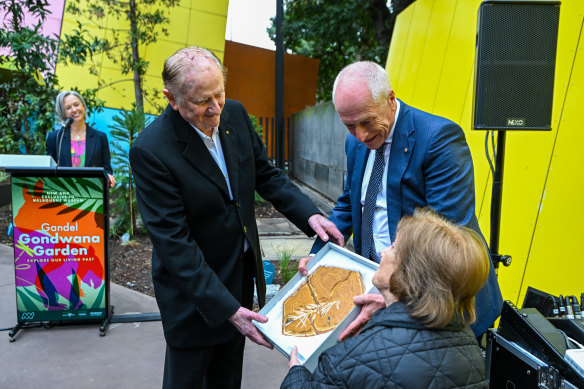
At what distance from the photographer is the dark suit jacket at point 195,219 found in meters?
2.09

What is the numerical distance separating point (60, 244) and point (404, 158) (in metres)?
3.25

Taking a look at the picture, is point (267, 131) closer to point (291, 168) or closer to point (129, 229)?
point (291, 168)

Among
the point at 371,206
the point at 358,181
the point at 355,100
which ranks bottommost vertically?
the point at 371,206

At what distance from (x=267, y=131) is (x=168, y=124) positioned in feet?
41.3

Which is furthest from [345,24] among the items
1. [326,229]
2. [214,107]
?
[214,107]

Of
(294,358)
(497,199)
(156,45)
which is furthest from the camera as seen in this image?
(156,45)

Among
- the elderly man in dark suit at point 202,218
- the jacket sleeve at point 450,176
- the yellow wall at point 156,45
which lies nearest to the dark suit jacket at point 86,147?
the elderly man in dark suit at point 202,218

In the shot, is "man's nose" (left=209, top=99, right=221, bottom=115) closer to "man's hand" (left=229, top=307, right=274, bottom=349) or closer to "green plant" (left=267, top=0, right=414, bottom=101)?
"man's hand" (left=229, top=307, right=274, bottom=349)

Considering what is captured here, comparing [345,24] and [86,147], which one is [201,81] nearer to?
[86,147]

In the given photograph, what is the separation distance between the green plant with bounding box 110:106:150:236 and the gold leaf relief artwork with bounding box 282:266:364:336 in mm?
5443

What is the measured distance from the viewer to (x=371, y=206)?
7.43 feet

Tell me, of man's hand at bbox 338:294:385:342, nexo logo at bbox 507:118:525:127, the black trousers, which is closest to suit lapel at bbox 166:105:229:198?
the black trousers

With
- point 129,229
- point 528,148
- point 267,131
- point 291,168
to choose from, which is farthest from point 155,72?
point 528,148

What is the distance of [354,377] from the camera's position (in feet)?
4.58
